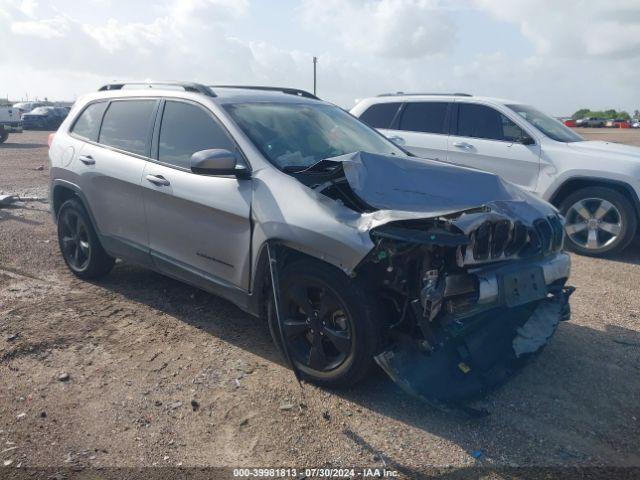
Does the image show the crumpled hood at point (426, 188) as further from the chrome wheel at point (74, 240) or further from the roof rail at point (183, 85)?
the chrome wheel at point (74, 240)

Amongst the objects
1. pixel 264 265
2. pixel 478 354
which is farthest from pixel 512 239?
pixel 264 265

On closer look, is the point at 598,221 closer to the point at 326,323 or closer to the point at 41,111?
the point at 326,323

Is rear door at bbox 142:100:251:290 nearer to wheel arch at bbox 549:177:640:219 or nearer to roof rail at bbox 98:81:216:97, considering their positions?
roof rail at bbox 98:81:216:97

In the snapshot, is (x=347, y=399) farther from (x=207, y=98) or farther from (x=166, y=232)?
(x=207, y=98)

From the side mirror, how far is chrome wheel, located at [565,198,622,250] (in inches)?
188

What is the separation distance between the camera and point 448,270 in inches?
127

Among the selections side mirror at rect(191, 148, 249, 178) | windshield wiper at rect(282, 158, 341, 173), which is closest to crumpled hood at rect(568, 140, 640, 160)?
windshield wiper at rect(282, 158, 341, 173)

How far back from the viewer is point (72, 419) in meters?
3.31

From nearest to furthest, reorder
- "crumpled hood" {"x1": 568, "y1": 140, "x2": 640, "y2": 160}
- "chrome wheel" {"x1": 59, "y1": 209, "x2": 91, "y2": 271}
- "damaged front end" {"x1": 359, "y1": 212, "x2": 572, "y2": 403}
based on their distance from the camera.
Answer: "damaged front end" {"x1": 359, "y1": 212, "x2": 572, "y2": 403} < "chrome wheel" {"x1": 59, "y1": 209, "x2": 91, "y2": 271} < "crumpled hood" {"x1": 568, "y1": 140, "x2": 640, "y2": 160}

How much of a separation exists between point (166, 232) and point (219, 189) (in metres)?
0.74

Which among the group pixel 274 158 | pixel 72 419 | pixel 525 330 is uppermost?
pixel 274 158

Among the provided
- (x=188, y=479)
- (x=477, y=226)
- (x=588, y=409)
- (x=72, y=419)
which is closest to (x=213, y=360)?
(x=72, y=419)

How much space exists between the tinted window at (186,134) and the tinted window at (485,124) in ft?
15.4

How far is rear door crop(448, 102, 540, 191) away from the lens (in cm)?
735
